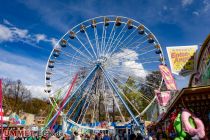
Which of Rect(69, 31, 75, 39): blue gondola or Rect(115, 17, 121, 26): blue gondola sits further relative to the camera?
Rect(69, 31, 75, 39): blue gondola

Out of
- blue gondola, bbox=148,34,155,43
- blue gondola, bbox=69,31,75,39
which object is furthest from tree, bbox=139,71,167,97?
blue gondola, bbox=69,31,75,39

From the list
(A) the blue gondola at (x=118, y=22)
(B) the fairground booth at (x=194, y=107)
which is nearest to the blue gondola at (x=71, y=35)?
(A) the blue gondola at (x=118, y=22)

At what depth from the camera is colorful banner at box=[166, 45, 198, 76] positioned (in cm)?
1667

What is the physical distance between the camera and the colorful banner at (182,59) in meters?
16.7

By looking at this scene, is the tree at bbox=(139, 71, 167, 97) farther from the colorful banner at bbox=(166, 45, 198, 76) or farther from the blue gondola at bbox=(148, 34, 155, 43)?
the colorful banner at bbox=(166, 45, 198, 76)

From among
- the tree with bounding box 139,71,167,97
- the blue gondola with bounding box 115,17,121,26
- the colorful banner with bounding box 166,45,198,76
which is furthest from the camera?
the blue gondola with bounding box 115,17,121,26

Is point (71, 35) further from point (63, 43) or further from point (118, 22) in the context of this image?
point (118, 22)

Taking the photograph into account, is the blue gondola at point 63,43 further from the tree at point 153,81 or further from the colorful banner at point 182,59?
the colorful banner at point 182,59

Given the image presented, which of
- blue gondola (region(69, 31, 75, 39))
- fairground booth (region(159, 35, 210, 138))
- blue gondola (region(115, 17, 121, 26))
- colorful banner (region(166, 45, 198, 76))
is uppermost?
blue gondola (region(115, 17, 121, 26))

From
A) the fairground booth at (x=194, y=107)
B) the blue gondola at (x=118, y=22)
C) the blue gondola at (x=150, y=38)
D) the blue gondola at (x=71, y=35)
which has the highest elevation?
the blue gondola at (x=118, y=22)

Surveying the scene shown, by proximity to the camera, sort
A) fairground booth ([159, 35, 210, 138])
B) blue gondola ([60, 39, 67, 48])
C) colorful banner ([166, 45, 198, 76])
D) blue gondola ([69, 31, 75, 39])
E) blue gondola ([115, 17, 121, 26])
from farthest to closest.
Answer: blue gondola ([69, 31, 75, 39]) < blue gondola ([60, 39, 67, 48]) < blue gondola ([115, 17, 121, 26]) < colorful banner ([166, 45, 198, 76]) < fairground booth ([159, 35, 210, 138])

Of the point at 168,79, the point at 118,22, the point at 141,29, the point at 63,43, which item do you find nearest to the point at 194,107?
the point at 168,79

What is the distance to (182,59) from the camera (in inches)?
673

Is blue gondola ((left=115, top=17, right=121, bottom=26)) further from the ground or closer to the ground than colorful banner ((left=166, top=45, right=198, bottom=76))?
further from the ground
